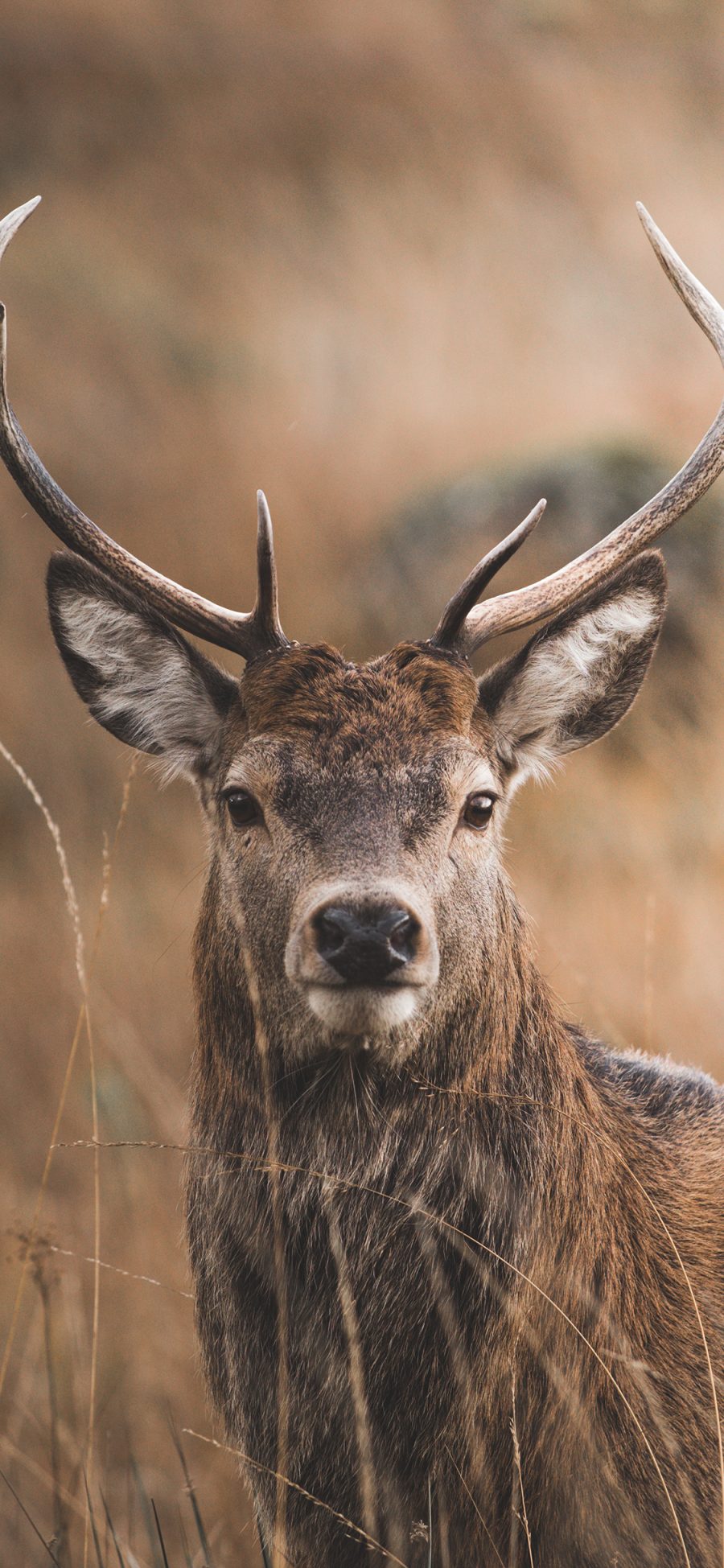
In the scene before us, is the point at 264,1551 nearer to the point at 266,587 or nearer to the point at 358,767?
the point at 358,767

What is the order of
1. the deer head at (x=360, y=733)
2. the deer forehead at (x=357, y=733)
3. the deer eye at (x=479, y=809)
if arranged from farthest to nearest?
1. the deer eye at (x=479, y=809)
2. the deer forehead at (x=357, y=733)
3. the deer head at (x=360, y=733)

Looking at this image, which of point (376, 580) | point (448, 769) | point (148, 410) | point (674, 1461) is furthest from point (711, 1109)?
point (148, 410)

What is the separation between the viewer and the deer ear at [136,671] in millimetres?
3469

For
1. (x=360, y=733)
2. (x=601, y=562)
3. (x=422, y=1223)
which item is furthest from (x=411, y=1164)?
(x=601, y=562)

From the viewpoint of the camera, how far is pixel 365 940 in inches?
106

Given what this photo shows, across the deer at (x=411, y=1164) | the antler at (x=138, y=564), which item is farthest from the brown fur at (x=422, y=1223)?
the antler at (x=138, y=564)

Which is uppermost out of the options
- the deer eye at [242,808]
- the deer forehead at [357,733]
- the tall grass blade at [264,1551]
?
the deer forehead at [357,733]

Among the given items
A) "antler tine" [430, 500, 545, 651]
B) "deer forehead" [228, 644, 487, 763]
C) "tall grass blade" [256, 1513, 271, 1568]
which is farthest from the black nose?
"tall grass blade" [256, 1513, 271, 1568]

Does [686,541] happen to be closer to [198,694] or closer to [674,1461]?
[198,694]

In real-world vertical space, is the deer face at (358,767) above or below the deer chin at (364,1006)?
above

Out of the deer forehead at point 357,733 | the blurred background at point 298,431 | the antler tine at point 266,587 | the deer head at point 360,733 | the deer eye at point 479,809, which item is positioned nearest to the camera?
the deer head at point 360,733

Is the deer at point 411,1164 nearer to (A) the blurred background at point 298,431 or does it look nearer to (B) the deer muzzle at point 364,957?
(B) the deer muzzle at point 364,957

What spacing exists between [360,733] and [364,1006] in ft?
2.12

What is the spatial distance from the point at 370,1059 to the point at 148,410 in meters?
12.5
